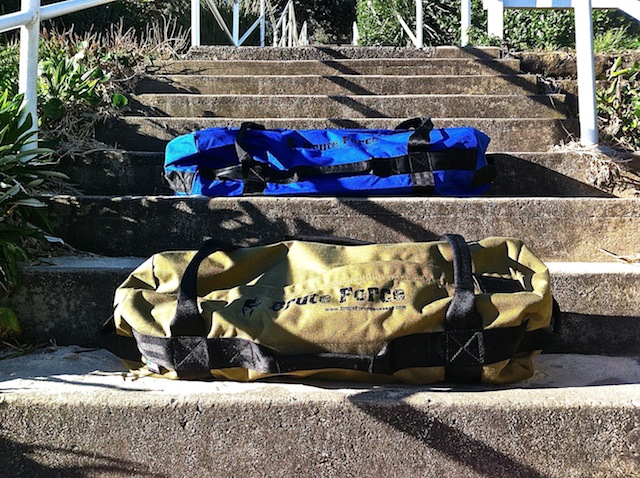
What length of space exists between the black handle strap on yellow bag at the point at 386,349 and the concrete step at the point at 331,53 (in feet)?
10.5

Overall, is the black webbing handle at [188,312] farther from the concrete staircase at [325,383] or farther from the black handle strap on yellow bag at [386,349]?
the concrete staircase at [325,383]

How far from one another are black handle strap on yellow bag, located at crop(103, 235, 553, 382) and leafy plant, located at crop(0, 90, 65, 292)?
1.85ft

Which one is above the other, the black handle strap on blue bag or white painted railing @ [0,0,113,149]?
white painted railing @ [0,0,113,149]

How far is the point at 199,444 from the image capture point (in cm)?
135

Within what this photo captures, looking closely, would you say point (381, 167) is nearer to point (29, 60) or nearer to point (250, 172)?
point (250, 172)

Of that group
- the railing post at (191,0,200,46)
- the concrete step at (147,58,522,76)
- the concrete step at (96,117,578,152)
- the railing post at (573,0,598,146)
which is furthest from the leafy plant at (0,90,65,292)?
the railing post at (191,0,200,46)

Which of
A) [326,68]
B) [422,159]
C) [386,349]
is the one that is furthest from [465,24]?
[386,349]

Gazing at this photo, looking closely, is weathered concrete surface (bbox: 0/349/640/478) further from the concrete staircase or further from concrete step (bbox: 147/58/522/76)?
concrete step (bbox: 147/58/522/76)

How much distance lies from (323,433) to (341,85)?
268cm

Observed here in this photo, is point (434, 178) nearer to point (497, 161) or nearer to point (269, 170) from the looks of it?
point (497, 161)

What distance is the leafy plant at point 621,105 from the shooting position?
9.86 feet

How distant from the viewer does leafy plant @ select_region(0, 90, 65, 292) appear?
1.78m

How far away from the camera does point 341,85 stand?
3662 millimetres

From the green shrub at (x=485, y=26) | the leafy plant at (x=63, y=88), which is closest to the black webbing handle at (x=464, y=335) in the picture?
the leafy plant at (x=63, y=88)
